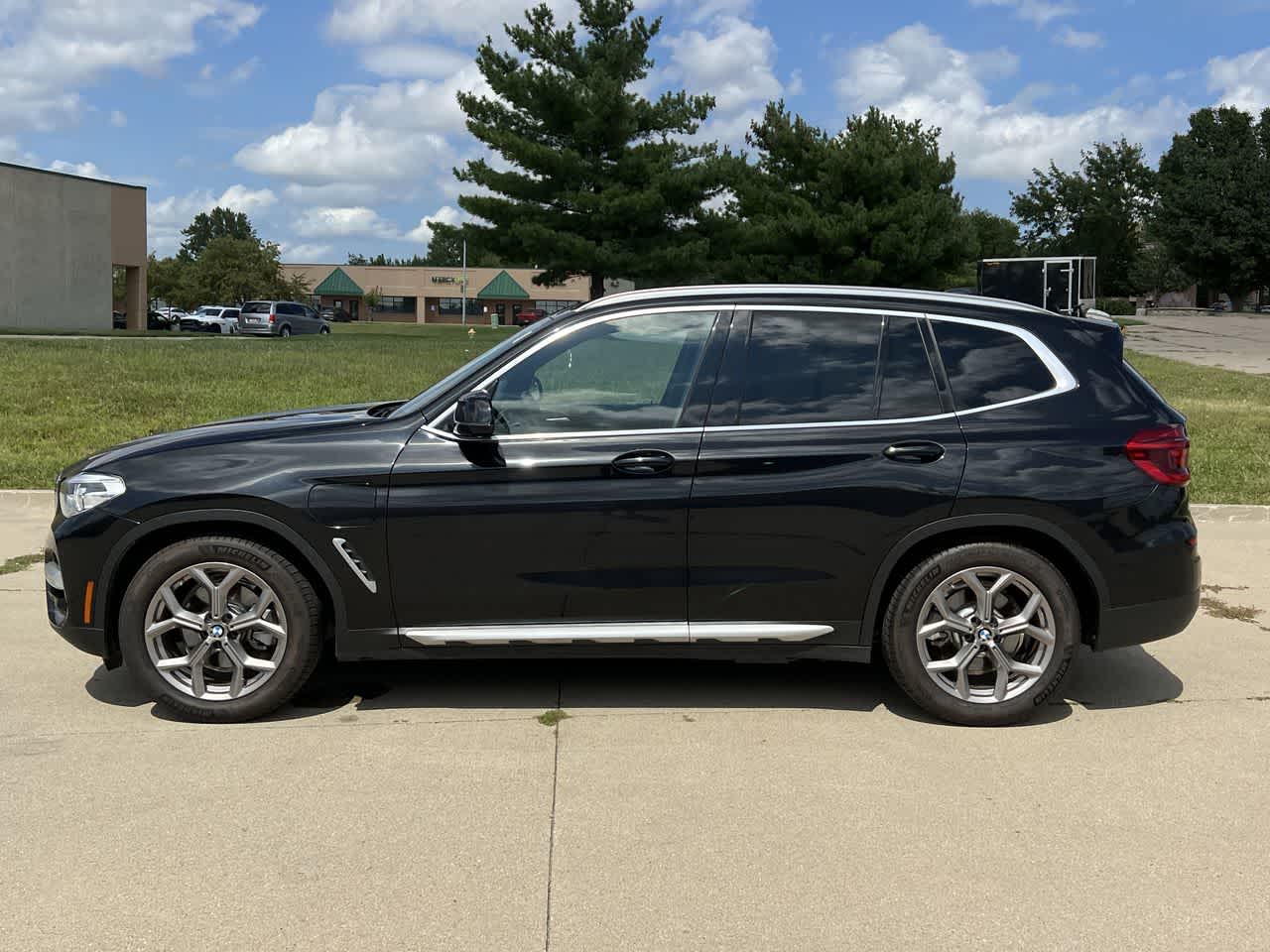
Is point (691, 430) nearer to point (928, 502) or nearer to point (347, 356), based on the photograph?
point (928, 502)

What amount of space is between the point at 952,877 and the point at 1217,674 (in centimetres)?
288

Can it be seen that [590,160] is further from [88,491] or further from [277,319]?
[88,491]

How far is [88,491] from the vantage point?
5.06 metres

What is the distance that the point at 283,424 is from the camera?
17.4 feet

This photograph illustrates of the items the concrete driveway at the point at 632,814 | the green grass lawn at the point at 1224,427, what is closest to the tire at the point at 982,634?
the concrete driveway at the point at 632,814

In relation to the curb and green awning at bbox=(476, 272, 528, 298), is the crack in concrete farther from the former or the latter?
green awning at bbox=(476, 272, 528, 298)

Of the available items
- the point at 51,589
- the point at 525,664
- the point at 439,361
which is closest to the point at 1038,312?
the point at 525,664

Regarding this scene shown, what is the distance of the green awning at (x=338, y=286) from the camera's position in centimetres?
12306

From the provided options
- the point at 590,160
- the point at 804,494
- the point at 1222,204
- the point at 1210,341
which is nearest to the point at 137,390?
the point at 804,494

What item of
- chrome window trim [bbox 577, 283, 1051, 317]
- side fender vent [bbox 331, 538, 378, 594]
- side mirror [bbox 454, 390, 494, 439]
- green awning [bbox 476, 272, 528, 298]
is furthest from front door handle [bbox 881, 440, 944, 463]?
green awning [bbox 476, 272, 528, 298]

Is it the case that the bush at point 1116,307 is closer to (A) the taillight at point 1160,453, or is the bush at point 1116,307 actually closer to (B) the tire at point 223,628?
(A) the taillight at point 1160,453

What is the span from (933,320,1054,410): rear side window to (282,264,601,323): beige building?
4478 inches

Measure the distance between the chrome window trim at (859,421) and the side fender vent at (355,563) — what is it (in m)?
0.56

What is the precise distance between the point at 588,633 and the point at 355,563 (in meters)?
0.95
